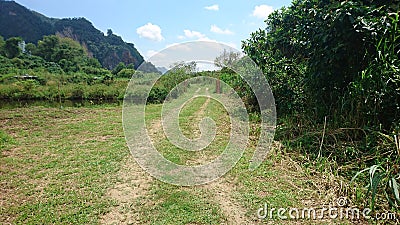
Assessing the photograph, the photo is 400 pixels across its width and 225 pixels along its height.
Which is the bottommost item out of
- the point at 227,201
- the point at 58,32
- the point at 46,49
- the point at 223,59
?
the point at 227,201

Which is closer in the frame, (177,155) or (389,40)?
(389,40)

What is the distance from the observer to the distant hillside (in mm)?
53328

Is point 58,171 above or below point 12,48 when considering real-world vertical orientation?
below

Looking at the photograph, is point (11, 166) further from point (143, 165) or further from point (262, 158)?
point (262, 158)

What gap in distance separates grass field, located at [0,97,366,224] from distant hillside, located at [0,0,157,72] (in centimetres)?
4544

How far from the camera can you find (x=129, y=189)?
2.40 metres

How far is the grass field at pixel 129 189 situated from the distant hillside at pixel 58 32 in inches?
1789

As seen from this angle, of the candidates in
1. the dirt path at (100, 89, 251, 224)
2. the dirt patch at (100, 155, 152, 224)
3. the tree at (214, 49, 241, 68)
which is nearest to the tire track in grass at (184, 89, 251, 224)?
the dirt path at (100, 89, 251, 224)

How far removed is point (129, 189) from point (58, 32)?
7460cm

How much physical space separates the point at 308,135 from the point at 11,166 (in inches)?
166

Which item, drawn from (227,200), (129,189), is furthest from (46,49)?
(227,200)

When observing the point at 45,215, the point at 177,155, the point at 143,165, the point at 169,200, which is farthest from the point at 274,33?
the point at 45,215

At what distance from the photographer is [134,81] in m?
3.62

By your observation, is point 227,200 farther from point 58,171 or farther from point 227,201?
point 58,171
